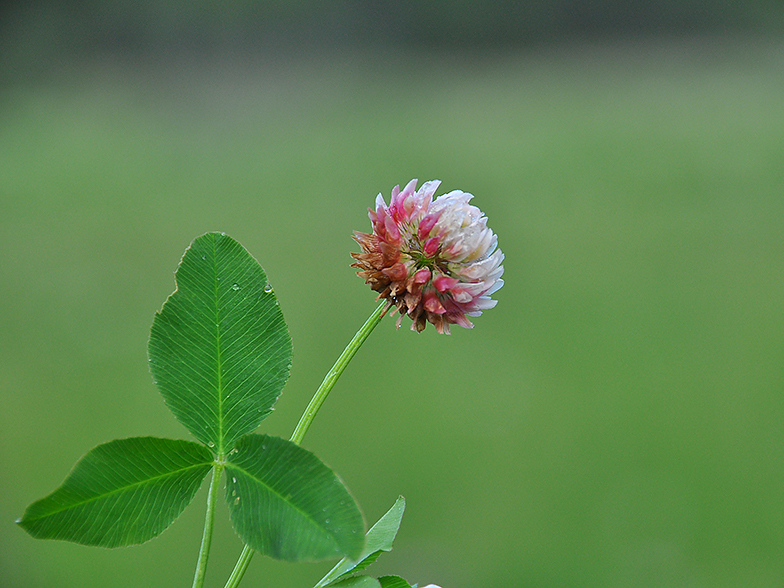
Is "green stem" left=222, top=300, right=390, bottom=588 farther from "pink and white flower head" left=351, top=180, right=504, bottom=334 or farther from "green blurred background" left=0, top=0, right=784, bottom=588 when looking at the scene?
"green blurred background" left=0, top=0, right=784, bottom=588

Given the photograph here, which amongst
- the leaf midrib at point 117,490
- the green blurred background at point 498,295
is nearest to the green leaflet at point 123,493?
the leaf midrib at point 117,490

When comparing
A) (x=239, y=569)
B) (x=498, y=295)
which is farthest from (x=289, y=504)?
(x=498, y=295)

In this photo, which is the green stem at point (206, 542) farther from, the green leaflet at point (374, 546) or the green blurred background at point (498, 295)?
the green blurred background at point (498, 295)

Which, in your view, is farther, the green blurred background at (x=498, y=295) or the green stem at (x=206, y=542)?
the green blurred background at (x=498, y=295)

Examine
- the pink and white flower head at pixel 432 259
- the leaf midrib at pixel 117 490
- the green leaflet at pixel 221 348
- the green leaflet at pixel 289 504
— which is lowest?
the leaf midrib at pixel 117 490

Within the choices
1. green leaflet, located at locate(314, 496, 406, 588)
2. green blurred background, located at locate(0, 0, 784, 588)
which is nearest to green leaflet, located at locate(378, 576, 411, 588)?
green leaflet, located at locate(314, 496, 406, 588)
